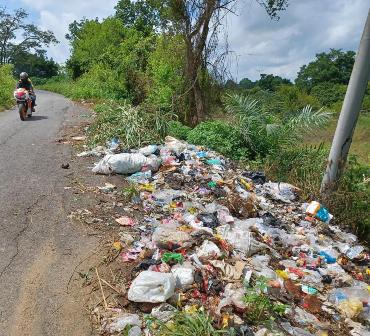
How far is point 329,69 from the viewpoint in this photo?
153 feet

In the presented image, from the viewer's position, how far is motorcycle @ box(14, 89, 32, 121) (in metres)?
9.17

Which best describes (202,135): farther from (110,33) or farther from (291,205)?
(110,33)

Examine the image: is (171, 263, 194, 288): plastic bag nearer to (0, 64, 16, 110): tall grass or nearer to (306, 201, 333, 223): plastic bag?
(306, 201, 333, 223): plastic bag

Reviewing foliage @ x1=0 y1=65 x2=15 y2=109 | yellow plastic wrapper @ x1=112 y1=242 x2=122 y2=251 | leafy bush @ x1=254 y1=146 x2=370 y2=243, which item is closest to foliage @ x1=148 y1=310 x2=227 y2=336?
yellow plastic wrapper @ x1=112 y1=242 x2=122 y2=251

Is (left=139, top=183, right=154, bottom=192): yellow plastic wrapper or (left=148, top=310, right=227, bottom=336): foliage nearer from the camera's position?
(left=148, top=310, right=227, bottom=336): foliage

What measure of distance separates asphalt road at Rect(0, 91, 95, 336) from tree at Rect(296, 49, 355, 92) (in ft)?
141

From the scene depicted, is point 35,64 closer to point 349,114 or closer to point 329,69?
point 329,69

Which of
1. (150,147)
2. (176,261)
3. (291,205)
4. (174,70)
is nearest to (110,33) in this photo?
(174,70)

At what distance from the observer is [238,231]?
12.8ft

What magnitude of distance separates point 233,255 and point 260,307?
0.87 m

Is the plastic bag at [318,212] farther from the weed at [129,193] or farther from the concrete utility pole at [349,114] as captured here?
the weed at [129,193]

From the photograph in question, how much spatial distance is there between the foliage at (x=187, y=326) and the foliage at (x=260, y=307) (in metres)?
0.32

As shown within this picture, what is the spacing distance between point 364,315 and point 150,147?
13.2ft

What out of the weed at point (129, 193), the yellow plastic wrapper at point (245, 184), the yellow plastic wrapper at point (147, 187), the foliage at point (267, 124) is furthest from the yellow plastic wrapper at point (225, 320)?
the foliage at point (267, 124)
